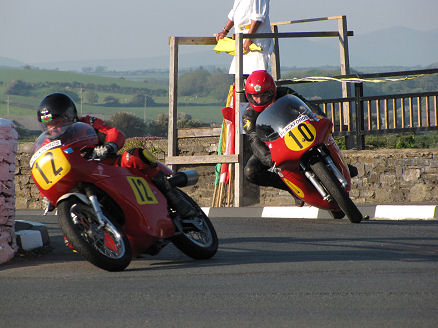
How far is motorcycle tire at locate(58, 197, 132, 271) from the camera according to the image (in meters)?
6.08

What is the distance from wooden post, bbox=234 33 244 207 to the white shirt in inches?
12.3

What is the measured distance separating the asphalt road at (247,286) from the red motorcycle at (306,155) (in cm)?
72

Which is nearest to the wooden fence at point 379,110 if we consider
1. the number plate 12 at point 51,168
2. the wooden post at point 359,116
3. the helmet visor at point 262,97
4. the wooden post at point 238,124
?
the wooden post at point 359,116

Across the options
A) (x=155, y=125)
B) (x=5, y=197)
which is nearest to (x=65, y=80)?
(x=155, y=125)

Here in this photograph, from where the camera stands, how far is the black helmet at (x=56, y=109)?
687cm

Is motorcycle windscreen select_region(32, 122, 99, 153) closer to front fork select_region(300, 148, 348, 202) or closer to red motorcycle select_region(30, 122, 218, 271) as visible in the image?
red motorcycle select_region(30, 122, 218, 271)

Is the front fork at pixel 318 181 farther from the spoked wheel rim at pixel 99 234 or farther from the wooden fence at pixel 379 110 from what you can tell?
the wooden fence at pixel 379 110

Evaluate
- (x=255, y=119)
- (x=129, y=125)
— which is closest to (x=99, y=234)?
(x=255, y=119)

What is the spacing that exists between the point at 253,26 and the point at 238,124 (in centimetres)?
150

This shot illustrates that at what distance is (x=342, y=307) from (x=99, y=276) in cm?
209

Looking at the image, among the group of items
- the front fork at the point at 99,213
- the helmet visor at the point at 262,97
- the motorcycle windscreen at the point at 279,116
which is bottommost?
the front fork at the point at 99,213

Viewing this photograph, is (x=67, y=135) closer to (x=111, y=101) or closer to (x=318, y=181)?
(x=318, y=181)

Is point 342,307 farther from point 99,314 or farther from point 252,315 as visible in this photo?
point 99,314

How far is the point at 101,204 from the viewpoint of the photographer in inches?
258
